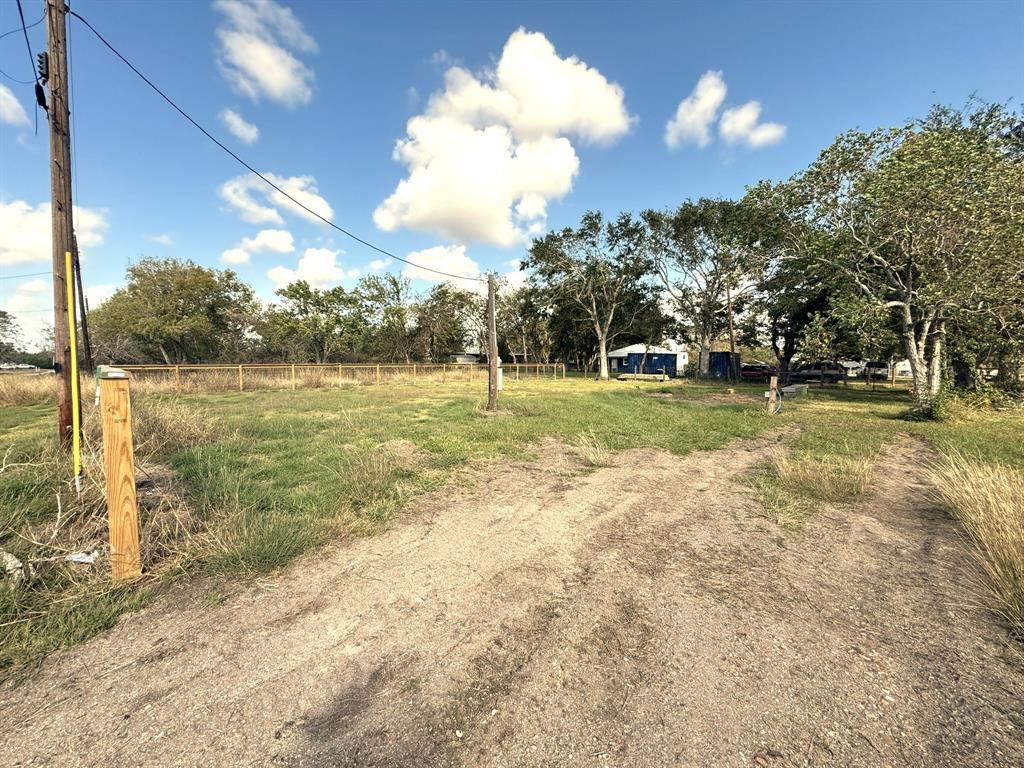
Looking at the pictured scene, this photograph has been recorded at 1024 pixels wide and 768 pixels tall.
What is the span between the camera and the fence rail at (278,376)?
58.5 feet

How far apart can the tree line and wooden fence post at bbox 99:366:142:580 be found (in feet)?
51.4

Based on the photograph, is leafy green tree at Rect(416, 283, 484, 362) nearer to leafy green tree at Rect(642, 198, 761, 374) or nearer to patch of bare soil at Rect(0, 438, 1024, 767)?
leafy green tree at Rect(642, 198, 761, 374)

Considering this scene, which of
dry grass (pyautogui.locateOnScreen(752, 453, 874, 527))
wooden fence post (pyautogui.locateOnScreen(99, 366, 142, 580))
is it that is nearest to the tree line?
dry grass (pyautogui.locateOnScreen(752, 453, 874, 527))

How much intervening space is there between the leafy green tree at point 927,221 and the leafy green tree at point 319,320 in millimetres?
32664

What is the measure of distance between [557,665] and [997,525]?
3882 mm

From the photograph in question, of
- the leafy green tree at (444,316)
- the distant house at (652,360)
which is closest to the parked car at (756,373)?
the distant house at (652,360)

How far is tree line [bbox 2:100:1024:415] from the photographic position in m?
10.9

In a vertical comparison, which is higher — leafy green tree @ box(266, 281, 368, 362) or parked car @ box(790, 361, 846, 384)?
leafy green tree @ box(266, 281, 368, 362)

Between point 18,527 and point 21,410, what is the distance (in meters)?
12.8

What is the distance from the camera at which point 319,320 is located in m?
33.9

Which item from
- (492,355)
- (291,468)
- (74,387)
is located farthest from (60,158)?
(492,355)

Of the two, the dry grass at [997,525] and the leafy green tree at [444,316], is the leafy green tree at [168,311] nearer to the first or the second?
the leafy green tree at [444,316]

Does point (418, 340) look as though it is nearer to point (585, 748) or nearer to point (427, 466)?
point (427, 466)

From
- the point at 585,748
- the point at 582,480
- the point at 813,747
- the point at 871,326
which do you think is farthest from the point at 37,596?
the point at 871,326
